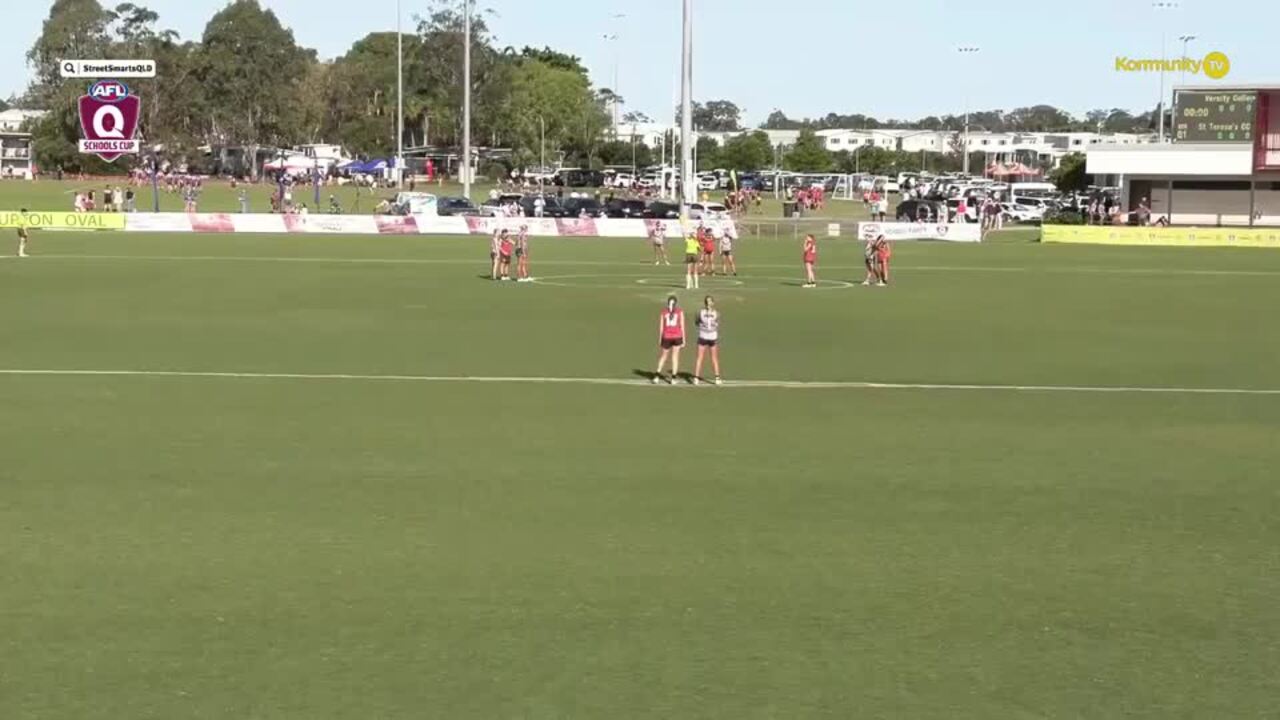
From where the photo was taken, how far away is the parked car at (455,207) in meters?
75.0

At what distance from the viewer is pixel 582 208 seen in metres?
78.4

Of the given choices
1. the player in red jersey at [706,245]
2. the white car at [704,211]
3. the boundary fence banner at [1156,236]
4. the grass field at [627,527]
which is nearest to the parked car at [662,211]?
the white car at [704,211]

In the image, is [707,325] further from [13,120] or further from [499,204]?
[13,120]

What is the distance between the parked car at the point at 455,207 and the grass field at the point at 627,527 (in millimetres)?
45198

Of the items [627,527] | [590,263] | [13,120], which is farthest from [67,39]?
[627,527]

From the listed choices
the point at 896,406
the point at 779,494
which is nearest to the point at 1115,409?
the point at 896,406

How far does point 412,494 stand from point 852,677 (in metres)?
6.45

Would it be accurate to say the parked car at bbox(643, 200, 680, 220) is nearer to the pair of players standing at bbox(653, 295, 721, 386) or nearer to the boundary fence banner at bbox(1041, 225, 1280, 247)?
the boundary fence banner at bbox(1041, 225, 1280, 247)

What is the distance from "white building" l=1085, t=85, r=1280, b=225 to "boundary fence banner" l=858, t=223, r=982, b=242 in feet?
28.4

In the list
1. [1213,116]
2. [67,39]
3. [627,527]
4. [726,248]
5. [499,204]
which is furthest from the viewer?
[67,39]

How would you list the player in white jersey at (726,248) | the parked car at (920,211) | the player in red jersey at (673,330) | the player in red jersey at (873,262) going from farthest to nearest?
the parked car at (920,211) → the player in white jersey at (726,248) → the player in red jersey at (873,262) → the player in red jersey at (673,330)

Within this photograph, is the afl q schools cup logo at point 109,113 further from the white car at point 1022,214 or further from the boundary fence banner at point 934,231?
the white car at point 1022,214

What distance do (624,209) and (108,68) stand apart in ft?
86.1

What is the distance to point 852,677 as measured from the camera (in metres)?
9.58
